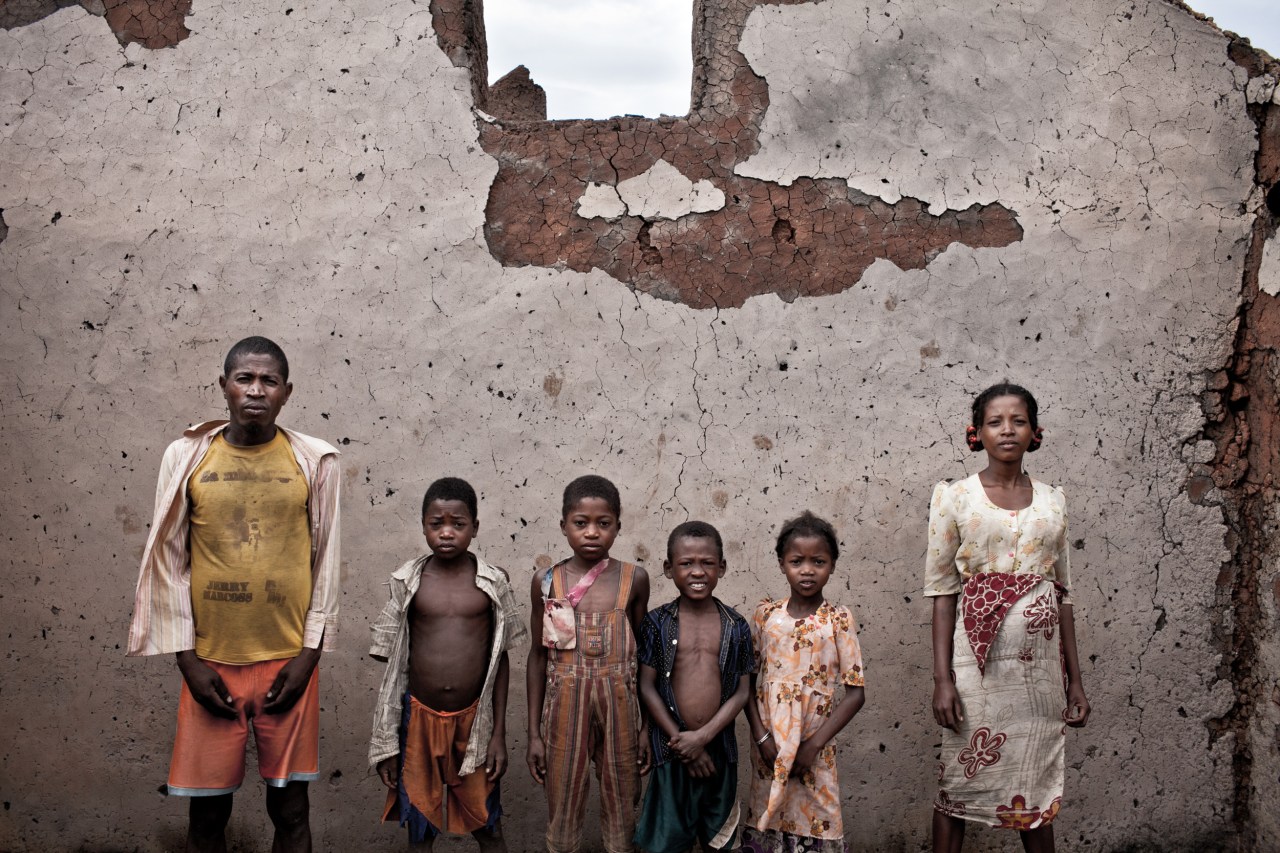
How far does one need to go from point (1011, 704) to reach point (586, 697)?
1.21 meters

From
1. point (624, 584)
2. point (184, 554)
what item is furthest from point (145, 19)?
point (624, 584)

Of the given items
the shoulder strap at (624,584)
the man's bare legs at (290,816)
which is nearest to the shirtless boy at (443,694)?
the man's bare legs at (290,816)

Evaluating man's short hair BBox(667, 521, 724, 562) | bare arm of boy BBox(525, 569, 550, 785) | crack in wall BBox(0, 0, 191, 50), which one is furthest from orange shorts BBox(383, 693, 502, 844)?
crack in wall BBox(0, 0, 191, 50)

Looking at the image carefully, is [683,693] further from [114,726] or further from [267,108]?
[267,108]

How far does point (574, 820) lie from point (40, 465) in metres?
2.23

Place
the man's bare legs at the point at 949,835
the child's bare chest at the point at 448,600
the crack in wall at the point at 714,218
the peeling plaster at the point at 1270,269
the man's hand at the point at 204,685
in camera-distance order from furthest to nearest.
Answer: the crack in wall at the point at 714,218 → the peeling plaster at the point at 1270,269 → the man's bare legs at the point at 949,835 → the child's bare chest at the point at 448,600 → the man's hand at the point at 204,685

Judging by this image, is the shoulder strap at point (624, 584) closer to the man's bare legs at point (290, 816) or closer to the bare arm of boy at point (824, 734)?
the bare arm of boy at point (824, 734)

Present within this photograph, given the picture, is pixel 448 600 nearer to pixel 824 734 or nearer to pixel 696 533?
pixel 696 533

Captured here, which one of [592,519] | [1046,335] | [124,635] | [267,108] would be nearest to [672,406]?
[592,519]

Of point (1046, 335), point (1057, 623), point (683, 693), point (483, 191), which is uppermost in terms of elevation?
point (483, 191)

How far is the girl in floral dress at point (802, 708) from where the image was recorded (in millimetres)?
2768

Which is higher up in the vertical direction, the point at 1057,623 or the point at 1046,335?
the point at 1046,335

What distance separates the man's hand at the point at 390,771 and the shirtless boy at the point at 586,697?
1.22 ft

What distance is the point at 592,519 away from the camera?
288 cm
